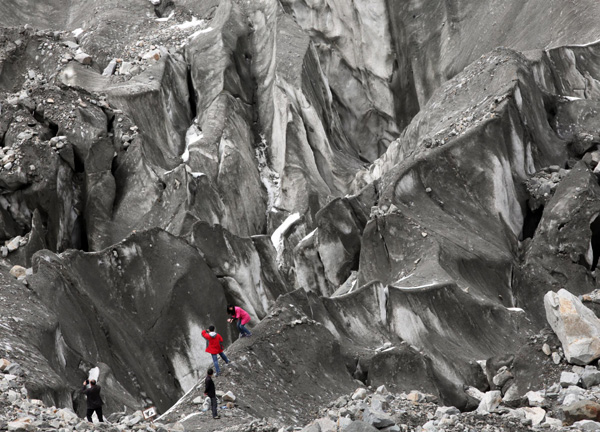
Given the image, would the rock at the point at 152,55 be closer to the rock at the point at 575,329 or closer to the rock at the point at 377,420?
the rock at the point at 575,329

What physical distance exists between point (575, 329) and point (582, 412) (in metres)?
4.15

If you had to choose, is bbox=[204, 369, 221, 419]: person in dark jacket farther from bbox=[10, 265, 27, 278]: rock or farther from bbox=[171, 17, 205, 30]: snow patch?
bbox=[171, 17, 205, 30]: snow patch

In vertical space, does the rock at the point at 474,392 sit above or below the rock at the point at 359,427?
below

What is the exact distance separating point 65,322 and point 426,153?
17.8 m

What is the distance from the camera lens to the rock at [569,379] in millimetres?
20750

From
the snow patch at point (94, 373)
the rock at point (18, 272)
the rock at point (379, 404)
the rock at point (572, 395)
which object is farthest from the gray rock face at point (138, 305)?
the rock at point (572, 395)

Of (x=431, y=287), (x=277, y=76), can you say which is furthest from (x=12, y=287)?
(x=277, y=76)

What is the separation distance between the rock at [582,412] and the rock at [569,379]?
2.36 metres

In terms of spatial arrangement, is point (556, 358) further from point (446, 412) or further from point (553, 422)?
point (553, 422)

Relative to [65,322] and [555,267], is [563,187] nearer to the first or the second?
[555,267]

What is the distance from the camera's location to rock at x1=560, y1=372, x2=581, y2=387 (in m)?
20.8

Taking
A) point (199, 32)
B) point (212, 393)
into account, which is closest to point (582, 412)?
point (212, 393)

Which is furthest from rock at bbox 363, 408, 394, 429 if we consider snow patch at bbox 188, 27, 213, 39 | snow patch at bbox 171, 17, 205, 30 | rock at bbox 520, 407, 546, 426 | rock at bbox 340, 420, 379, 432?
snow patch at bbox 171, 17, 205, 30

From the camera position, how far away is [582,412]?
59.7 feet
